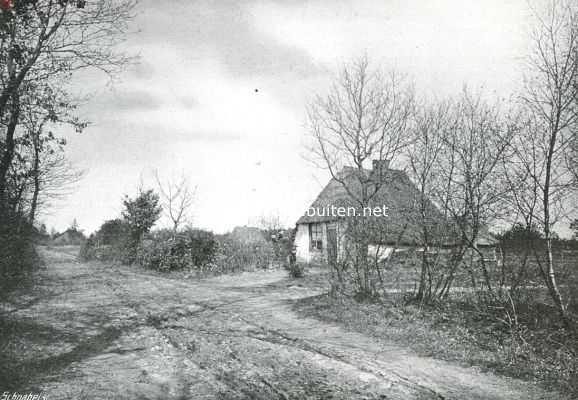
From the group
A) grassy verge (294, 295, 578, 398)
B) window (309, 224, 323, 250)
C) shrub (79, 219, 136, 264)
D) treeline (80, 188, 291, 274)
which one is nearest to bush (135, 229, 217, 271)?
treeline (80, 188, 291, 274)

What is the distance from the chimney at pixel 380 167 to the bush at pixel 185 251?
12.8 metres

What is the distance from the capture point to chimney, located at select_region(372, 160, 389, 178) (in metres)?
11.4

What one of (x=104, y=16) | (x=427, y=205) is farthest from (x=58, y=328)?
(x=427, y=205)

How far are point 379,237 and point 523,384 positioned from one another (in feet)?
19.6

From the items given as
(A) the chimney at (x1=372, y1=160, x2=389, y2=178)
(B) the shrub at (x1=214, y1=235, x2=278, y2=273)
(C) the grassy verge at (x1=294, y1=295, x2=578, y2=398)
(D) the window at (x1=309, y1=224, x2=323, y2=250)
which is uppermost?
(A) the chimney at (x1=372, y1=160, x2=389, y2=178)

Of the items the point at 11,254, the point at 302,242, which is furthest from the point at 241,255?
the point at 11,254

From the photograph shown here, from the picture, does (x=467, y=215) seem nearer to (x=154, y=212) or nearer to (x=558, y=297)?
(x=558, y=297)

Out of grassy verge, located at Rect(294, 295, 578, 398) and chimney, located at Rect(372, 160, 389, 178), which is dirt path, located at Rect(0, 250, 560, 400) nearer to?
grassy verge, located at Rect(294, 295, 578, 398)

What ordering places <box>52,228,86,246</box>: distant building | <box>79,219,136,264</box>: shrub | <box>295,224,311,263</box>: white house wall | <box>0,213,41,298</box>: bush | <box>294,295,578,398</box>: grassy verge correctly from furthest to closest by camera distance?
<box>52,228,86,246</box>: distant building < <box>295,224,311,263</box>: white house wall < <box>79,219,136,264</box>: shrub < <box>0,213,41,298</box>: bush < <box>294,295,578,398</box>: grassy verge

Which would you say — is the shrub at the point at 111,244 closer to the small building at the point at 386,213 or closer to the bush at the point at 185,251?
the bush at the point at 185,251

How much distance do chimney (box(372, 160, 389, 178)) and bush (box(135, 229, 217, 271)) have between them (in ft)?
41.8

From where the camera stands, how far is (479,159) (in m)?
9.93

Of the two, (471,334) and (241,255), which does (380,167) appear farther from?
(241,255)

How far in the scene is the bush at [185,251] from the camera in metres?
21.5
